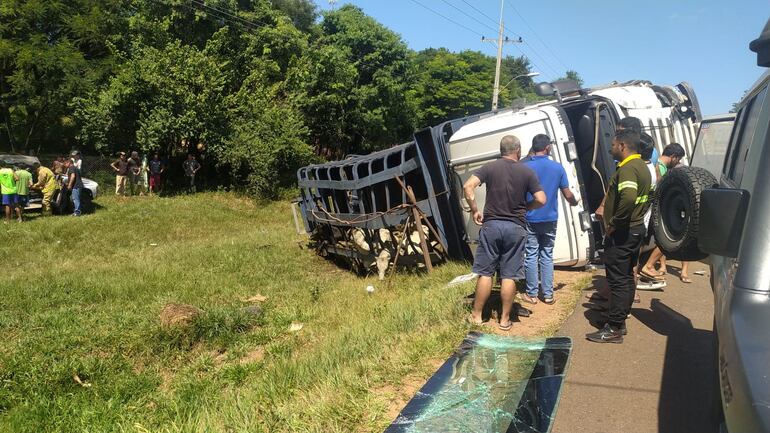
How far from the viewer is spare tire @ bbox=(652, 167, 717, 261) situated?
352 cm

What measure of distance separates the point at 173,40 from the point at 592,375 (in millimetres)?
22331

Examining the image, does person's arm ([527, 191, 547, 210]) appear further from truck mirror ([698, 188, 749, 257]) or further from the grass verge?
truck mirror ([698, 188, 749, 257])

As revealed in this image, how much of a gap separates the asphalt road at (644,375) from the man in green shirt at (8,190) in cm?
1426

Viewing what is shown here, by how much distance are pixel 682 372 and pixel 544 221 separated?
6.40ft

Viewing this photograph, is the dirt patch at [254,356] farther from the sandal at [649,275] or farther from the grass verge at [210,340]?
the sandal at [649,275]

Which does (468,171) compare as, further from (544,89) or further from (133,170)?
(133,170)

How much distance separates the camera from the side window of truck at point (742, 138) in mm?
3037

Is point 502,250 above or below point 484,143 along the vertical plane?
below

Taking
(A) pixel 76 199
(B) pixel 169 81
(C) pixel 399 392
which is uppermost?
(B) pixel 169 81

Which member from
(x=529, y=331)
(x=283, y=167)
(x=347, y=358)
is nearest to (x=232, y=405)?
(x=347, y=358)

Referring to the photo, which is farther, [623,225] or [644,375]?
[623,225]

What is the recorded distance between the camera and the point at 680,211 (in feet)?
12.8

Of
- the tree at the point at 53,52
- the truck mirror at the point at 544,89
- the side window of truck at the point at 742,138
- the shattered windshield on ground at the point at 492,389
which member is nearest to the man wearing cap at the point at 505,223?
the shattered windshield on ground at the point at 492,389

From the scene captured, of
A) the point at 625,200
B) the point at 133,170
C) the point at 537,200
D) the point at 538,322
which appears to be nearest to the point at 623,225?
the point at 625,200
